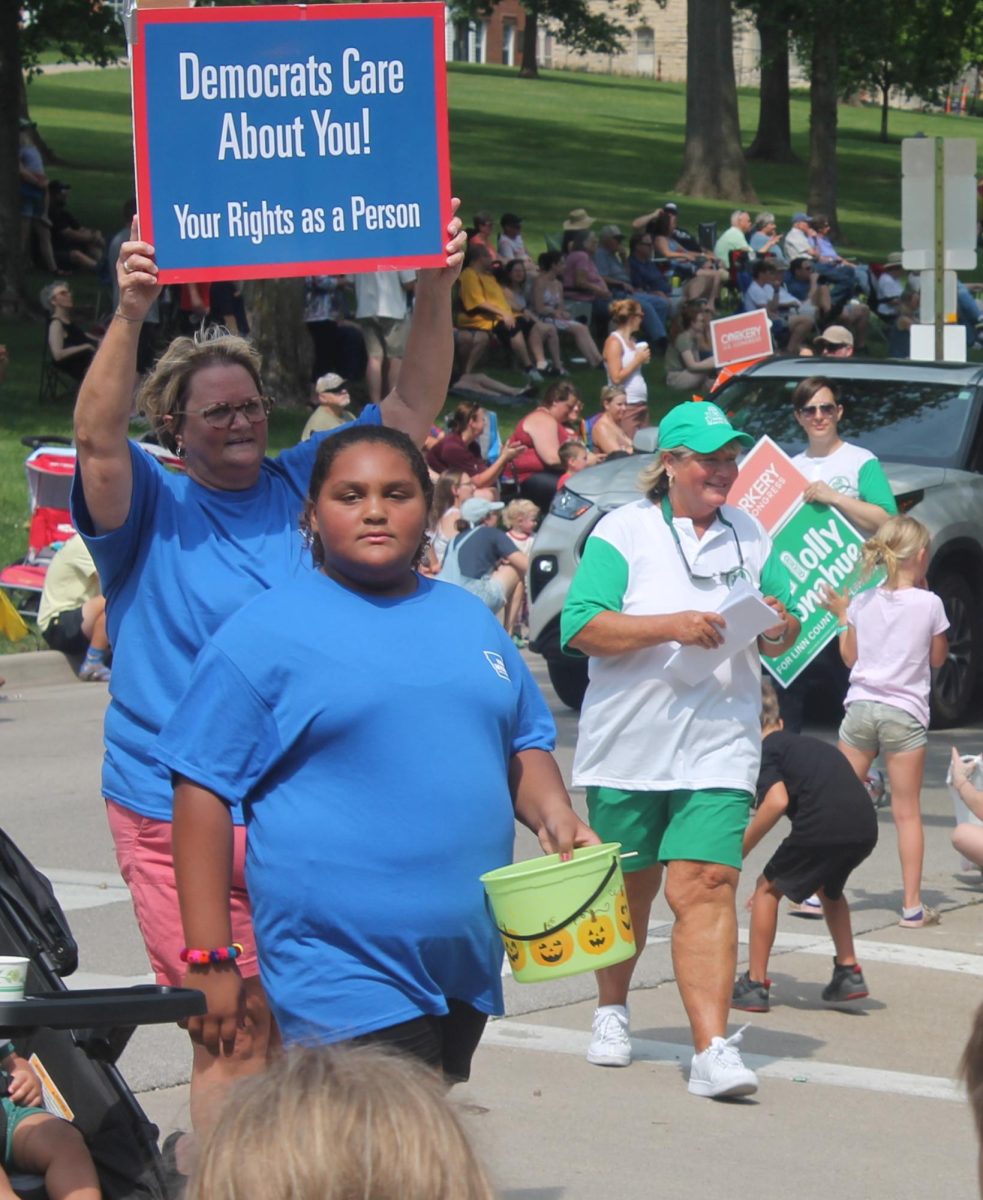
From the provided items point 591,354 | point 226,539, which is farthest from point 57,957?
point 591,354

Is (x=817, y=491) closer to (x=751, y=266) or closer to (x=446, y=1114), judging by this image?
(x=446, y=1114)

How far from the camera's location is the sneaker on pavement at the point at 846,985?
7.27m

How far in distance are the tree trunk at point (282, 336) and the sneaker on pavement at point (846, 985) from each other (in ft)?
50.6

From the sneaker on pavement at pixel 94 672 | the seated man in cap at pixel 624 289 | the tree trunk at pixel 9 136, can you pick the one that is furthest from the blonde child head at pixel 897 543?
the seated man in cap at pixel 624 289

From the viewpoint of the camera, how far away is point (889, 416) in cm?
1351

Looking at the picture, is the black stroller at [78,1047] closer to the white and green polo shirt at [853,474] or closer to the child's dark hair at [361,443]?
the child's dark hair at [361,443]

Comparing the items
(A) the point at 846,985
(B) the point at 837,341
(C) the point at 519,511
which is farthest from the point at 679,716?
(B) the point at 837,341

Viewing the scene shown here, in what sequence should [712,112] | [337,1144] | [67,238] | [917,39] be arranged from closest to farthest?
[337,1144]
[67,238]
[917,39]
[712,112]

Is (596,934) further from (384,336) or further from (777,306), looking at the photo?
(777,306)

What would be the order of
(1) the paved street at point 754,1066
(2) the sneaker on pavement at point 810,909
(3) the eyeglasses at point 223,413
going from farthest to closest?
1. (2) the sneaker on pavement at point 810,909
2. (1) the paved street at point 754,1066
3. (3) the eyeglasses at point 223,413

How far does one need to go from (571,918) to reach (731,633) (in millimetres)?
2193

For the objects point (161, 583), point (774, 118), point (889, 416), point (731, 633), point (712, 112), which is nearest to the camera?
point (161, 583)

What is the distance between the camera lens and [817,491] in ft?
35.7

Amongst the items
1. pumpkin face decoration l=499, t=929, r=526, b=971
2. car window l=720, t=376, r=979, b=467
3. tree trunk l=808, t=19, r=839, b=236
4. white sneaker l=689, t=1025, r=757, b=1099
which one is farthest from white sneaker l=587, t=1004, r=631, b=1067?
tree trunk l=808, t=19, r=839, b=236
